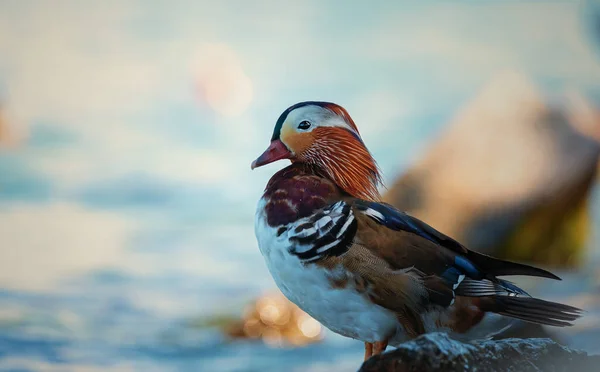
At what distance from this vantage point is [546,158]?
209 centimetres

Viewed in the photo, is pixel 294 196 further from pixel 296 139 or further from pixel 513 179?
pixel 513 179

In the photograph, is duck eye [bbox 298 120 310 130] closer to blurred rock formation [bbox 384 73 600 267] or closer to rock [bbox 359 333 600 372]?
rock [bbox 359 333 600 372]

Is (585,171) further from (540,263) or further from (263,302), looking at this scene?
(263,302)

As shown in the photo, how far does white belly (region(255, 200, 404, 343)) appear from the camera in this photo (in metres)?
1.03

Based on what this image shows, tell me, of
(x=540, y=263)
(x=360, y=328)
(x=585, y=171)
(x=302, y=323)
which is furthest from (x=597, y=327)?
(x=360, y=328)

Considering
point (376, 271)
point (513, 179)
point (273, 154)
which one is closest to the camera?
point (376, 271)

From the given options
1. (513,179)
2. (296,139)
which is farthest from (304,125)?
(513,179)

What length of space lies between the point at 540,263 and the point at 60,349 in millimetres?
1334

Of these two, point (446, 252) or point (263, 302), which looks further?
point (263, 302)

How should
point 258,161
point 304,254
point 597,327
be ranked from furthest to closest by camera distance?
1. point 597,327
2. point 258,161
3. point 304,254

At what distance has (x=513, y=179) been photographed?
6.74ft

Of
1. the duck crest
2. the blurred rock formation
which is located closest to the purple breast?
the duck crest

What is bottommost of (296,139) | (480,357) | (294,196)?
(480,357)

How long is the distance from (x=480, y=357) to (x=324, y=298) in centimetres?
25
